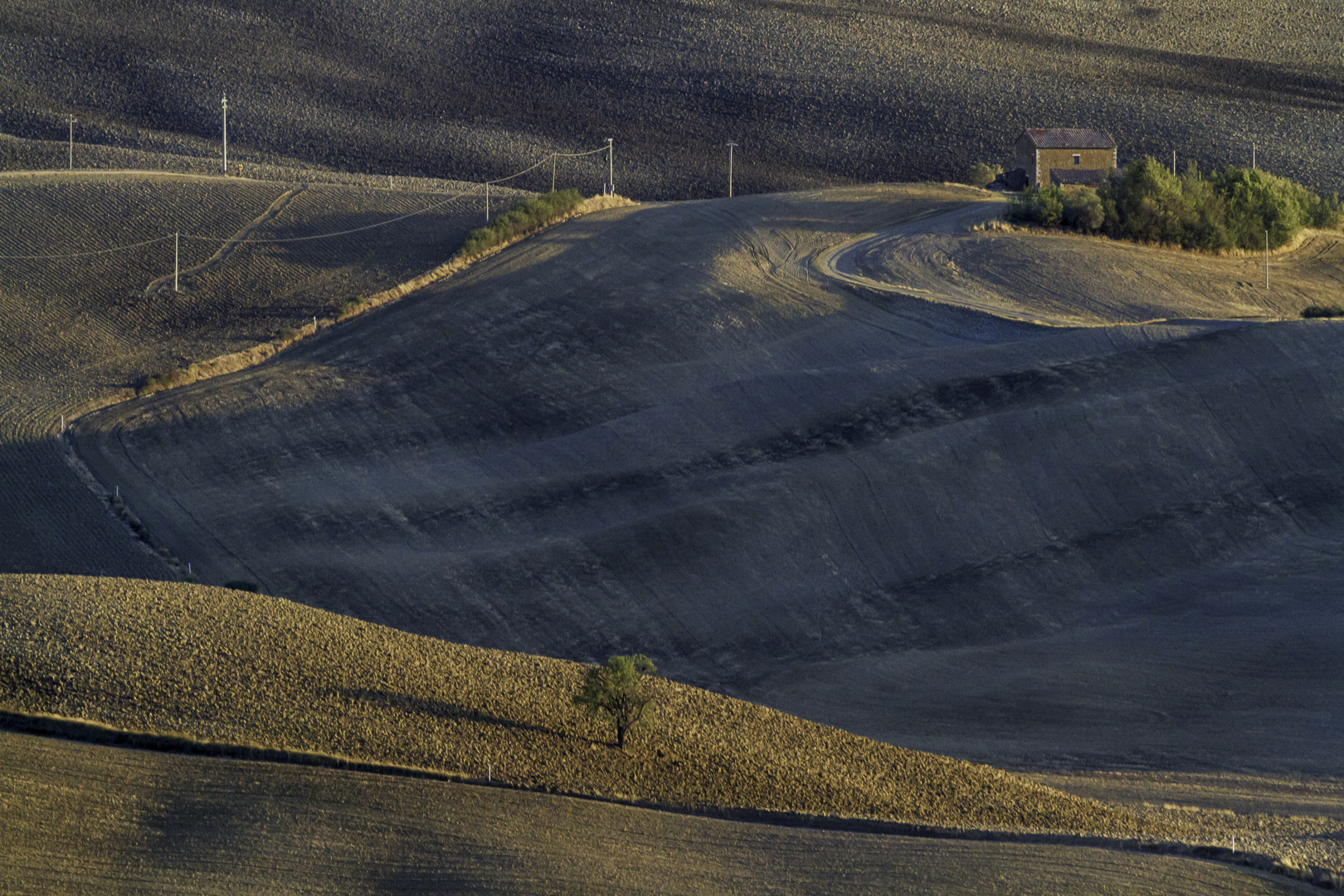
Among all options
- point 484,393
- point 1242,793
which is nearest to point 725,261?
point 484,393

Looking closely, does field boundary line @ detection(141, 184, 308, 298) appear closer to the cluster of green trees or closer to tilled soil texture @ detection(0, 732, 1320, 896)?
the cluster of green trees

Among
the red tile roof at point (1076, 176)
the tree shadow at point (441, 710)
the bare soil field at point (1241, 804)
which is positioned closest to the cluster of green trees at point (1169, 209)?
the red tile roof at point (1076, 176)

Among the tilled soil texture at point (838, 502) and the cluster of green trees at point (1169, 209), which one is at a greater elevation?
the cluster of green trees at point (1169, 209)

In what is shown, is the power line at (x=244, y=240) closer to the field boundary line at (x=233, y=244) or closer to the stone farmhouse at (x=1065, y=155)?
the field boundary line at (x=233, y=244)

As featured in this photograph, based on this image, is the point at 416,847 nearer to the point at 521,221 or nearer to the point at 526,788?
the point at 526,788

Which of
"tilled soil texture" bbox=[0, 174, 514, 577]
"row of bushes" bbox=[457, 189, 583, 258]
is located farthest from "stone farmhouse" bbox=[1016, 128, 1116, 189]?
"tilled soil texture" bbox=[0, 174, 514, 577]

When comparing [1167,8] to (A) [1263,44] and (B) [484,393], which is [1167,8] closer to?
(A) [1263,44]

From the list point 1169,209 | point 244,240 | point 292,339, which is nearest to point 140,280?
point 244,240
